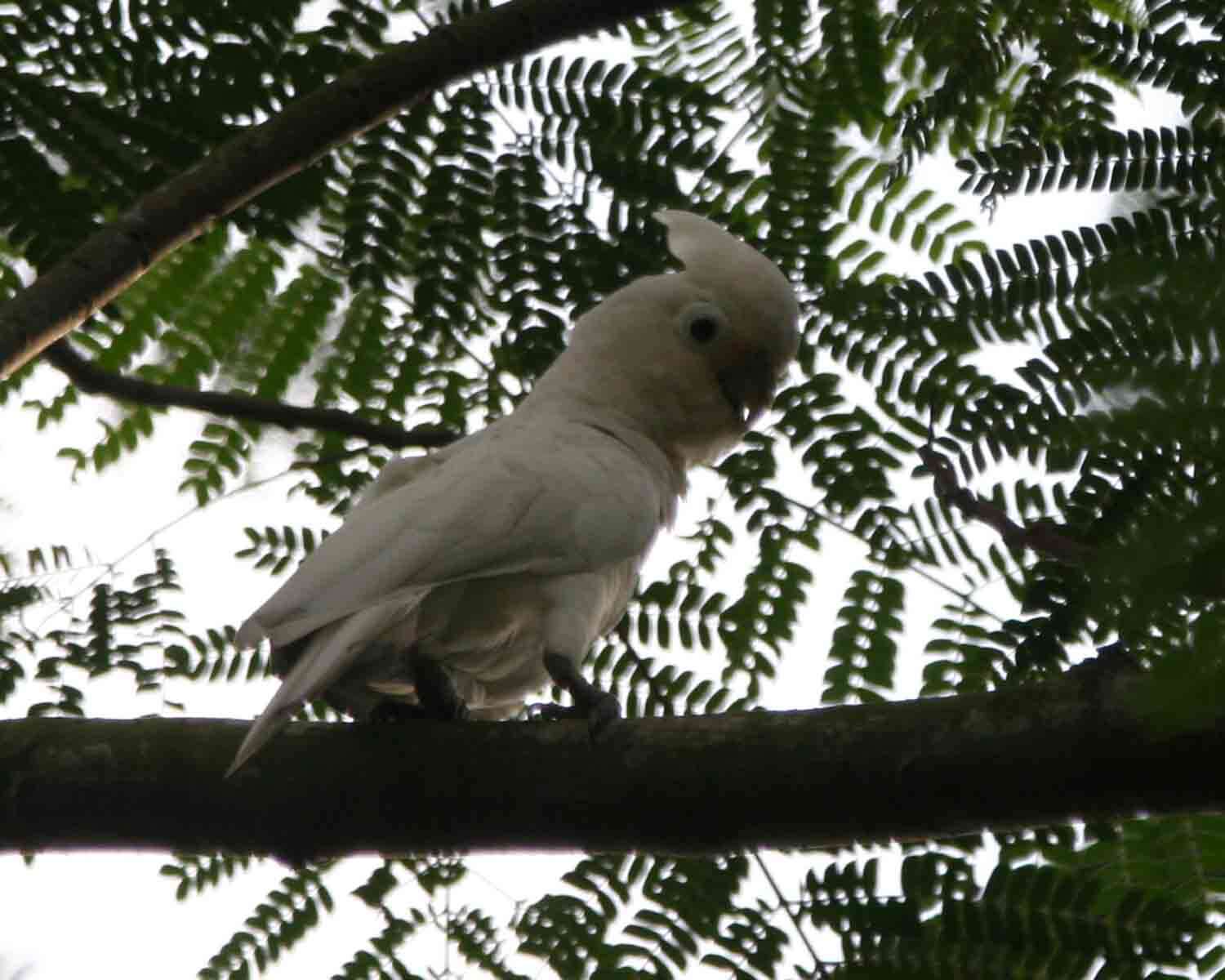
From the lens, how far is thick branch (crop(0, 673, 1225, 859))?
2037 mm

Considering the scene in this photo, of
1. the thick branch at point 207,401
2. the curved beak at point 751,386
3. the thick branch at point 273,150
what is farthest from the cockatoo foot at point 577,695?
the thick branch at point 273,150

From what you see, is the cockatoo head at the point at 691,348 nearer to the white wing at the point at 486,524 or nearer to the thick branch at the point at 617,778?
the white wing at the point at 486,524

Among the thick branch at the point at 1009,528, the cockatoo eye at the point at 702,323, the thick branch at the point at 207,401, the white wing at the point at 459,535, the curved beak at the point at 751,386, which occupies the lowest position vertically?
the thick branch at the point at 1009,528

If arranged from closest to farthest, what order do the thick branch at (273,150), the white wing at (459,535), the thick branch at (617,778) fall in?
the thick branch at (617,778) → the white wing at (459,535) → the thick branch at (273,150)

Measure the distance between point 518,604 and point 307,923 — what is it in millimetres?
698

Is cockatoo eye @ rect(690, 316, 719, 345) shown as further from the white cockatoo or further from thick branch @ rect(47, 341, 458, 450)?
thick branch @ rect(47, 341, 458, 450)

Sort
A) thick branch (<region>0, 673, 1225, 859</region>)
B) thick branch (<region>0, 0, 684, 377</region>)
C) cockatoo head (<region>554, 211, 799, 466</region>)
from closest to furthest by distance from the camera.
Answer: thick branch (<region>0, 673, 1225, 859</region>) < thick branch (<region>0, 0, 684, 377</region>) < cockatoo head (<region>554, 211, 799, 466</region>)

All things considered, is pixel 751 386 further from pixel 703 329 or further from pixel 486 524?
pixel 486 524

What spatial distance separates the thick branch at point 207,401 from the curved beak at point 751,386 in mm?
834

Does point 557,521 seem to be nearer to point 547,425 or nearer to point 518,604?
point 518,604

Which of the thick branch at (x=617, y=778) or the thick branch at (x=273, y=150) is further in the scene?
the thick branch at (x=273, y=150)

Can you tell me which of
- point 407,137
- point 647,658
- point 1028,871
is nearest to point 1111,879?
point 1028,871

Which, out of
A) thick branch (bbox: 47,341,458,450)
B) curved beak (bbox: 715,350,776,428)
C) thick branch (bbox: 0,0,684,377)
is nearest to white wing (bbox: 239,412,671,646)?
thick branch (bbox: 47,341,458,450)

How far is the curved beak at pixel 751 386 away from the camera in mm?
3412
